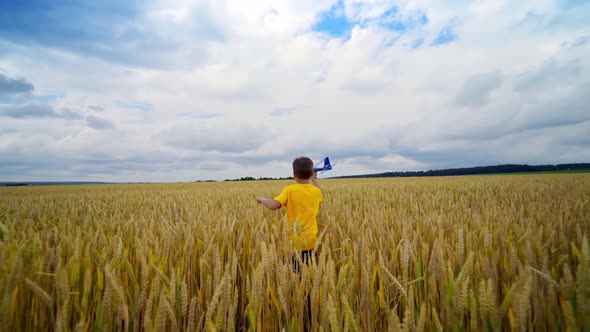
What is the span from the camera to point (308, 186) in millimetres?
3293

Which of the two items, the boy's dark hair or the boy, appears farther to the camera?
the boy's dark hair

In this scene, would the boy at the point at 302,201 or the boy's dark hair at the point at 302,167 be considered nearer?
the boy at the point at 302,201

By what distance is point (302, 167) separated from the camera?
327 centimetres

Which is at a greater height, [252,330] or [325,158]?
[325,158]

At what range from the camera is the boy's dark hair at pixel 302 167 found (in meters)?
3.27

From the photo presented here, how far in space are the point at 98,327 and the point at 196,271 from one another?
84 cm

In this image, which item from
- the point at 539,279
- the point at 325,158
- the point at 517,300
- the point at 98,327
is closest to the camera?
the point at 517,300

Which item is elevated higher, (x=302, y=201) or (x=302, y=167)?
(x=302, y=167)

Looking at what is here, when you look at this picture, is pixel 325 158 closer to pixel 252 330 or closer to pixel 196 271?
pixel 196 271

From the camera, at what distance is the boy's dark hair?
3.27 meters

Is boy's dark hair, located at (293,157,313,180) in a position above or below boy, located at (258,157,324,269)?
above

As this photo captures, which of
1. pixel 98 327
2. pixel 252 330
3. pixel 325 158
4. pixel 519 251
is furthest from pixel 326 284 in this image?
pixel 325 158

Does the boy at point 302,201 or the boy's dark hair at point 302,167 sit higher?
the boy's dark hair at point 302,167

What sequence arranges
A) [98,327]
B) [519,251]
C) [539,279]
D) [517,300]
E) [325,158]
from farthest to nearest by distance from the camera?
[325,158] < [519,251] < [539,279] < [98,327] < [517,300]
